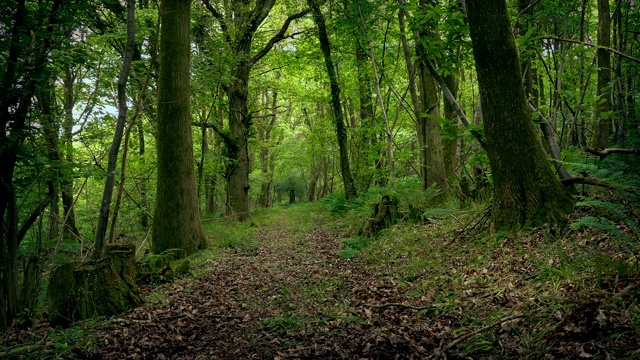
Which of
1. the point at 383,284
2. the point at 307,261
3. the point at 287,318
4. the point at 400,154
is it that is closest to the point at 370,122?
the point at 400,154

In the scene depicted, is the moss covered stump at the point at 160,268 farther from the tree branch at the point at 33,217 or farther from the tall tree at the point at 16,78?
the tall tree at the point at 16,78

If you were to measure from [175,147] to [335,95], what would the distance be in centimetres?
876

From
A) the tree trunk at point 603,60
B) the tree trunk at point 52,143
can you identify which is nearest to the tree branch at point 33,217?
the tree trunk at point 52,143

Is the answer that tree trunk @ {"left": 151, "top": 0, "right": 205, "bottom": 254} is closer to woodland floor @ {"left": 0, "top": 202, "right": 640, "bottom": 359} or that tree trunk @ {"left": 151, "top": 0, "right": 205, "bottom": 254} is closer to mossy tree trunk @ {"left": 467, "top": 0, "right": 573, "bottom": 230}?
woodland floor @ {"left": 0, "top": 202, "right": 640, "bottom": 359}

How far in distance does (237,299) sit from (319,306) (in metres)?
1.43

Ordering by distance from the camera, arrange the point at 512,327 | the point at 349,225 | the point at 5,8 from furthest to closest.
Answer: the point at 349,225 → the point at 5,8 → the point at 512,327

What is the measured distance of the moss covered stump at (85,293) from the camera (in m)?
4.31

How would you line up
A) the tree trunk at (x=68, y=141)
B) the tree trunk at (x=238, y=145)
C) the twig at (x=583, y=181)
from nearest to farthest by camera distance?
the twig at (x=583, y=181), the tree trunk at (x=68, y=141), the tree trunk at (x=238, y=145)

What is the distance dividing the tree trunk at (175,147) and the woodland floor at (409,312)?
72.3 inches

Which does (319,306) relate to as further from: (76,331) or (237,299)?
(76,331)

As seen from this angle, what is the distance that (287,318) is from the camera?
4.06m

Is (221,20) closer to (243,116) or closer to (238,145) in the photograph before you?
(243,116)

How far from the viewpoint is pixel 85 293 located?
14.5 feet

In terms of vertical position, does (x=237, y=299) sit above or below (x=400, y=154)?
below
